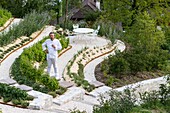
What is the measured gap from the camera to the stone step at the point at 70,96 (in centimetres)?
1061

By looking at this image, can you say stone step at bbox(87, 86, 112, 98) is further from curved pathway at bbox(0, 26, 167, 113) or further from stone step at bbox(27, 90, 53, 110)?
stone step at bbox(27, 90, 53, 110)

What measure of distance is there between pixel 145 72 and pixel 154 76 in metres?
0.42

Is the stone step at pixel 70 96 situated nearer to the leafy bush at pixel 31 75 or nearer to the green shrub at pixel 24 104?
the leafy bush at pixel 31 75

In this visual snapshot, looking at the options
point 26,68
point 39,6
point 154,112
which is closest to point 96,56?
point 26,68

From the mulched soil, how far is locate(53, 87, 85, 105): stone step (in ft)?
8.66

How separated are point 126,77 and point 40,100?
216 inches

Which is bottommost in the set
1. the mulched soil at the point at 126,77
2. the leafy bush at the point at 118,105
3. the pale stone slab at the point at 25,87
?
the mulched soil at the point at 126,77

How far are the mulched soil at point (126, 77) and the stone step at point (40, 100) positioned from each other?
396 centimetres

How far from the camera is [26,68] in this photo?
12641 millimetres

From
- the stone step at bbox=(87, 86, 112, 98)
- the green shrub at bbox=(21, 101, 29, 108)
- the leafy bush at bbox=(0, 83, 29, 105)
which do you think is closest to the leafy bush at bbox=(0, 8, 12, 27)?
the stone step at bbox=(87, 86, 112, 98)

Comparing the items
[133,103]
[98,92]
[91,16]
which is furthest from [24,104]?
[91,16]

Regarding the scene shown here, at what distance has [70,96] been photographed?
10961 mm

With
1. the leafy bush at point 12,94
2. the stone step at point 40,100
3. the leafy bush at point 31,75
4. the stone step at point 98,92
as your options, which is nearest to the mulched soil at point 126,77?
the stone step at point 98,92

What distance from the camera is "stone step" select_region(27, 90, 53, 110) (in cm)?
986
